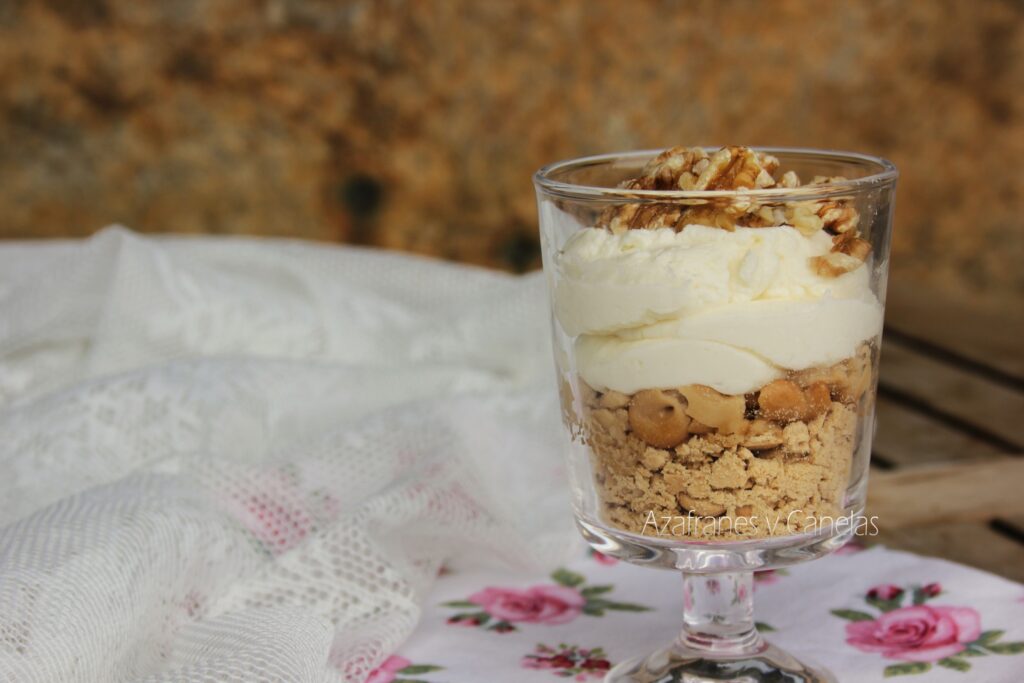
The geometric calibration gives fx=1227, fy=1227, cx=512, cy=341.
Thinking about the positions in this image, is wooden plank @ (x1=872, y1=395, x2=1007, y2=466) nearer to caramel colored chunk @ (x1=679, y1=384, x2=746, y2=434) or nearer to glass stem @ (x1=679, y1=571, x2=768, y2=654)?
glass stem @ (x1=679, y1=571, x2=768, y2=654)

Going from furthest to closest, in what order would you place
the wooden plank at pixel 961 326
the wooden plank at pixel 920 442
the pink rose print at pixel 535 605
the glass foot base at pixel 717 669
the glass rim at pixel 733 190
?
1. the wooden plank at pixel 961 326
2. the wooden plank at pixel 920 442
3. the pink rose print at pixel 535 605
4. the glass foot base at pixel 717 669
5. the glass rim at pixel 733 190

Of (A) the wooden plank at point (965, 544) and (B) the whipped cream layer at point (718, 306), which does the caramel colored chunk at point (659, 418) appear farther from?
(A) the wooden plank at point (965, 544)

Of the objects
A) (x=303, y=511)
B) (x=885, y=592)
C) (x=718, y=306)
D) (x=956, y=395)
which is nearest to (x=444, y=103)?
(x=956, y=395)

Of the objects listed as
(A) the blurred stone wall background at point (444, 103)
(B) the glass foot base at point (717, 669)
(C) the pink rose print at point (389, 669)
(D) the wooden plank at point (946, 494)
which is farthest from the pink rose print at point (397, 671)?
(A) the blurred stone wall background at point (444, 103)

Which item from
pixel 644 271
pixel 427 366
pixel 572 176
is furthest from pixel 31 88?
pixel 644 271

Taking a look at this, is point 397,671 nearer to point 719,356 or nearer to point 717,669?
point 717,669

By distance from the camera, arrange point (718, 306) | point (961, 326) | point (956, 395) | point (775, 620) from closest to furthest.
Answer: point (718, 306) → point (775, 620) → point (956, 395) → point (961, 326)
